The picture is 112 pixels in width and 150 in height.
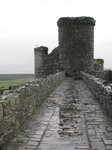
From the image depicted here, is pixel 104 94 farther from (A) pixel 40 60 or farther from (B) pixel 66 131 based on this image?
(A) pixel 40 60

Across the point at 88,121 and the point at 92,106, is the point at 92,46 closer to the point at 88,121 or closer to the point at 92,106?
the point at 92,106

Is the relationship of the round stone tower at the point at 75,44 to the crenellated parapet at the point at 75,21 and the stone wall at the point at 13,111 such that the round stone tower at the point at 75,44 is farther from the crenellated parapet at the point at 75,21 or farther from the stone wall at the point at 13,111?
the stone wall at the point at 13,111

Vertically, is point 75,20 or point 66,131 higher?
point 75,20

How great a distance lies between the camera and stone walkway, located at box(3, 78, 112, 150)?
4438 millimetres

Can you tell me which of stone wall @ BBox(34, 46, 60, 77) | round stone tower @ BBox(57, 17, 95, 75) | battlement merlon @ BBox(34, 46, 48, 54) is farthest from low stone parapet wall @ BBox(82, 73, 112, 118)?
battlement merlon @ BBox(34, 46, 48, 54)

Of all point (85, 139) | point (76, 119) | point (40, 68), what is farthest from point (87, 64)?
point (85, 139)

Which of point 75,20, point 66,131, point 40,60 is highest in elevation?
point 75,20

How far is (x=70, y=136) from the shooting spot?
5.01 m

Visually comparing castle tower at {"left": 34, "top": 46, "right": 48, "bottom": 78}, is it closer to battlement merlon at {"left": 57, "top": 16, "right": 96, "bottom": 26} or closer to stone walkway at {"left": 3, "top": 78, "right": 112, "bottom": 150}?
battlement merlon at {"left": 57, "top": 16, "right": 96, "bottom": 26}

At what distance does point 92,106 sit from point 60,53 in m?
19.8

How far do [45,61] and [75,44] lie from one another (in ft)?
17.1

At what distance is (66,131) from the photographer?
539 cm

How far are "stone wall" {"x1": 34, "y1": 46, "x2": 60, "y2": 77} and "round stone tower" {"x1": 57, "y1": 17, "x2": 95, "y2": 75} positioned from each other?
208 centimetres

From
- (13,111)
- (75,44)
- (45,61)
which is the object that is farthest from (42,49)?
(13,111)
